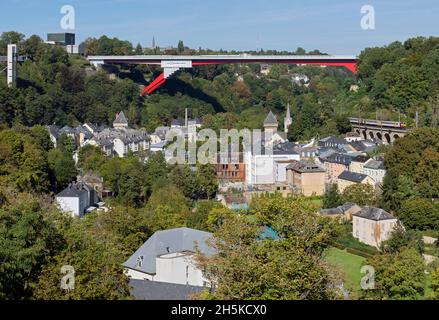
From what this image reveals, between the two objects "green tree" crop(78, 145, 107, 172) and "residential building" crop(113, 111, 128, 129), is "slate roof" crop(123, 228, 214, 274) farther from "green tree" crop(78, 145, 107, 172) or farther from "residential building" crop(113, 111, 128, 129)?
"residential building" crop(113, 111, 128, 129)

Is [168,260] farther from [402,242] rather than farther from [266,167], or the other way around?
[266,167]

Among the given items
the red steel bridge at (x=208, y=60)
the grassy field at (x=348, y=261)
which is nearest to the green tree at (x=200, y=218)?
the grassy field at (x=348, y=261)

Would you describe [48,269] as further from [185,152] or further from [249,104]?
[249,104]

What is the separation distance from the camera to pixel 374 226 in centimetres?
1727

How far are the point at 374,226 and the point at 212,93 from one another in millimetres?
26448

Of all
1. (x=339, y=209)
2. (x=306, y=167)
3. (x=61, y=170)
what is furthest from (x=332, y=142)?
(x=61, y=170)

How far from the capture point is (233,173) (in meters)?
25.7

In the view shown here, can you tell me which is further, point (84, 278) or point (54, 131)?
point (54, 131)

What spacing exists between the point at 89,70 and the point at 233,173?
17.6 metres

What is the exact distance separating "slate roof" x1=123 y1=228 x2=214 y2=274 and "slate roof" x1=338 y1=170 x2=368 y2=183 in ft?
37.0

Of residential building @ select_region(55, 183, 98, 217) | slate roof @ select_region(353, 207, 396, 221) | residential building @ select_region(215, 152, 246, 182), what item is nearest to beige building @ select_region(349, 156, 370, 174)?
residential building @ select_region(215, 152, 246, 182)

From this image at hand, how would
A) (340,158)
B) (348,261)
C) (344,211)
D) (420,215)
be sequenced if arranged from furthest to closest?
(340,158)
(344,211)
(420,215)
(348,261)

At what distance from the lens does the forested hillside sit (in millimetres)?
31906

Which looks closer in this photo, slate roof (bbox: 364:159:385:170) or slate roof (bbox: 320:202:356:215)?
slate roof (bbox: 320:202:356:215)
